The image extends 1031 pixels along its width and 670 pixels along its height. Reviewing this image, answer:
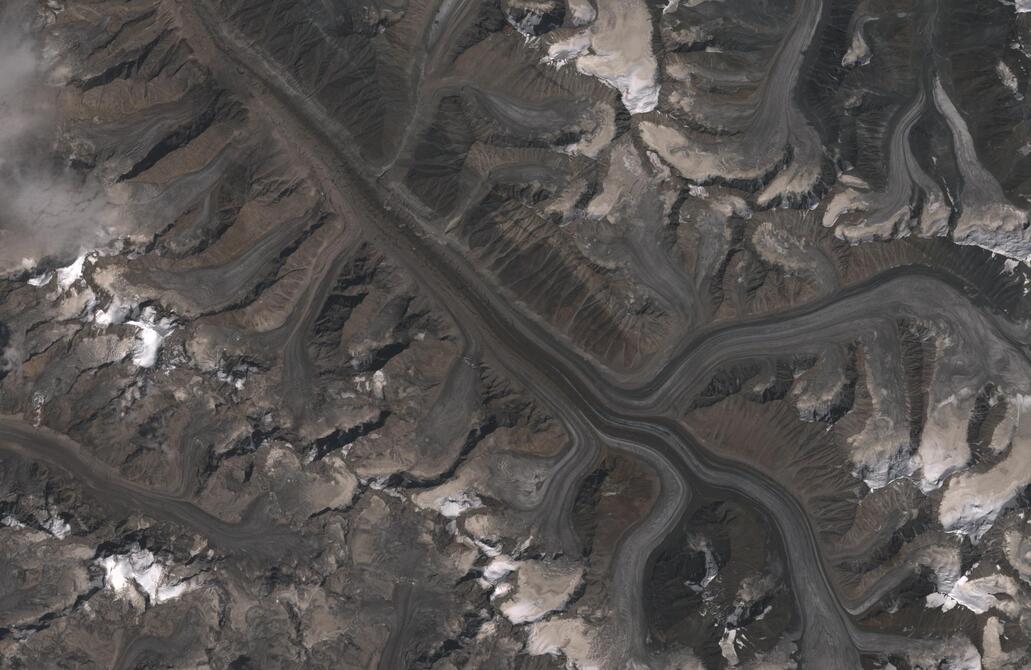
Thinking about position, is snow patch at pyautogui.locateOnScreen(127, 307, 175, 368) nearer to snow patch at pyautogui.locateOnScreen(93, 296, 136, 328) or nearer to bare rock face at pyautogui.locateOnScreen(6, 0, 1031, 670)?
bare rock face at pyautogui.locateOnScreen(6, 0, 1031, 670)

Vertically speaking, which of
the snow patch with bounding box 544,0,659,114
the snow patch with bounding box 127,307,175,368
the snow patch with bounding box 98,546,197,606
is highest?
the snow patch with bounding box 544,0,659,114

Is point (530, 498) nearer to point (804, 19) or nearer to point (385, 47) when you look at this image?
point (385, 47)

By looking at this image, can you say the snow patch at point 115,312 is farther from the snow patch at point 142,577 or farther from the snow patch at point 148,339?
the snow patch at point 142,577

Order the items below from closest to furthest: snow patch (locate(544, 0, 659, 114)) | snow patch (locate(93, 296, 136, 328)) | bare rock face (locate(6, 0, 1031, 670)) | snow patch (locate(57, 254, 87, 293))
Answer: bare rock face (locate(6, 0, 1031, 670))
snow patch (locate(93, 296, 136, 328))
snow patch (locate(57, 254, 87, 293))
snow patch (locate(544, 0, 659, 114))

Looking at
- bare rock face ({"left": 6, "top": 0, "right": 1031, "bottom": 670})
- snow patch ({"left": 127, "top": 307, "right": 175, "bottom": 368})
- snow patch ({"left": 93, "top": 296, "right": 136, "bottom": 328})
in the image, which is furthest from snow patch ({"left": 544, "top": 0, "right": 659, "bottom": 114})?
snow patch ({"left": 93, "top": 296, "right": 136, "bottom": 328})

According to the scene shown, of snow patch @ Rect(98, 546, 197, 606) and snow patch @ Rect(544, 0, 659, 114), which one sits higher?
snow patch @ Rect(544, 0, 659, 114)

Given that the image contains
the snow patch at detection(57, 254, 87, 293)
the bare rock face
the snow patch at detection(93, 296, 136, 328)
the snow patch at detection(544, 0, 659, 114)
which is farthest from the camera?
the snow patch at detection(544, 0, 659, 114)

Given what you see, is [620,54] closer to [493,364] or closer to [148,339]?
[493,364]

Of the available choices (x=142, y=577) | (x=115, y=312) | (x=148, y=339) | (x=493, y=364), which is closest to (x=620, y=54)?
(x=493, y=364)

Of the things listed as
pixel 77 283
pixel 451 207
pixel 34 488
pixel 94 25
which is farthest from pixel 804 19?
pixel 34 488
